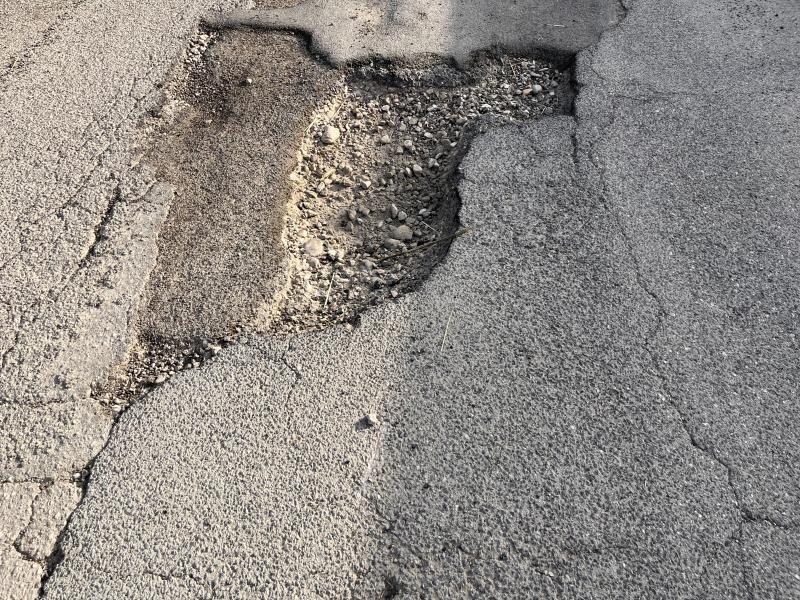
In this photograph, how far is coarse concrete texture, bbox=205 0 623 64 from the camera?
12.5 feet

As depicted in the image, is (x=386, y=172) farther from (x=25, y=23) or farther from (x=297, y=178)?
(x=25, y=23)

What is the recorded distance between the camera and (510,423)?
2.19 meters

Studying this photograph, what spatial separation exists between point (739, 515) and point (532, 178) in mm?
1778

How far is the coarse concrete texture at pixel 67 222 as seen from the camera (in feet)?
7.27

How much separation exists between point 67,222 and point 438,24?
264 cm

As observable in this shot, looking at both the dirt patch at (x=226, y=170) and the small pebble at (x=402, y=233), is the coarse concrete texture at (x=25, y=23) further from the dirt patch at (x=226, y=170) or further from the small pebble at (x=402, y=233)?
the small pebble at (x=402, y=233)

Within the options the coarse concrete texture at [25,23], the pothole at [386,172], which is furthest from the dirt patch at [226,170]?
the coarse concrete texture at [25,23]

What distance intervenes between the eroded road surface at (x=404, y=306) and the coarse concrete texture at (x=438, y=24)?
31 mm

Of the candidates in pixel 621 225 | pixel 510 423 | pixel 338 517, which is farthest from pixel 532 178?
pixel 338 517

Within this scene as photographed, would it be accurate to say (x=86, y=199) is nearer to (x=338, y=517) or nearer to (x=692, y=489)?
(x=338, y=517)

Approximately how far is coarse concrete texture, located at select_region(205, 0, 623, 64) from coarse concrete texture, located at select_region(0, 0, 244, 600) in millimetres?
632

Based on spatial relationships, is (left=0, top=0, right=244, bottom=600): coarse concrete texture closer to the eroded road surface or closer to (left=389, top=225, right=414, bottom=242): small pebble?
the eroded road surface

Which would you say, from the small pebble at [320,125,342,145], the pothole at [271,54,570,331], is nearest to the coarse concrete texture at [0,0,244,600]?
the pothole at [271,54,570,331]

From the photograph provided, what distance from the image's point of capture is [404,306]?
2564 millimetres
